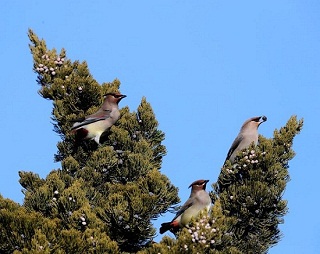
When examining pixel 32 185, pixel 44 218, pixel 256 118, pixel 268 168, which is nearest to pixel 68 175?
pixel 32 185

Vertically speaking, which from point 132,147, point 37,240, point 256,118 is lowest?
point 37,240

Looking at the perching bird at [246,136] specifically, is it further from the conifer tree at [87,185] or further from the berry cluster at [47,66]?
the berry cluster at [47,66]

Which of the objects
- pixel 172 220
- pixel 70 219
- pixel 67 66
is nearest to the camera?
pixel 70 219

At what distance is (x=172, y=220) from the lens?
9.37 metres

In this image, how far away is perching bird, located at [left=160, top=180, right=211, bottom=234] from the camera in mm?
9234

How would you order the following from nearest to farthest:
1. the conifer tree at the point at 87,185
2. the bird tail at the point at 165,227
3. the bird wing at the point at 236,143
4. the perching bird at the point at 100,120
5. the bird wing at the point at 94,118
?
the conifer tree at the point at 87,185, the bird tail at the point at 165,227, the perching bird at the point at 100,120, the bird wing at the point at 94,118, the bird wing at the point at 236,143

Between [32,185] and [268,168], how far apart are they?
211 centimetres

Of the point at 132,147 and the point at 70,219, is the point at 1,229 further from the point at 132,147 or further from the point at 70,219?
the point at 132,147

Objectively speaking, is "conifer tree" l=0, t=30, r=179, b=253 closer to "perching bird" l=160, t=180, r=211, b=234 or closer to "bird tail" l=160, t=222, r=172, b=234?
"perching bird" l=160, t=180, r=211, b=234

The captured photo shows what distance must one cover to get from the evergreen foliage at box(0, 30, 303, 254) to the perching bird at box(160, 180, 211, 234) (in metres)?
0.15

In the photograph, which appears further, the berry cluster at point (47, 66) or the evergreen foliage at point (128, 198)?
the berry cluster at point (47, 66)

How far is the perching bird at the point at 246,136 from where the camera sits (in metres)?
10.6

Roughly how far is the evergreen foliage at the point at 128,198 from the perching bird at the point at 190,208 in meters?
0.15

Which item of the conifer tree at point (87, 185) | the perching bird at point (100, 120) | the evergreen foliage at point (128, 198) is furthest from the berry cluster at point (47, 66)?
the perching bird at point (100, 120)
